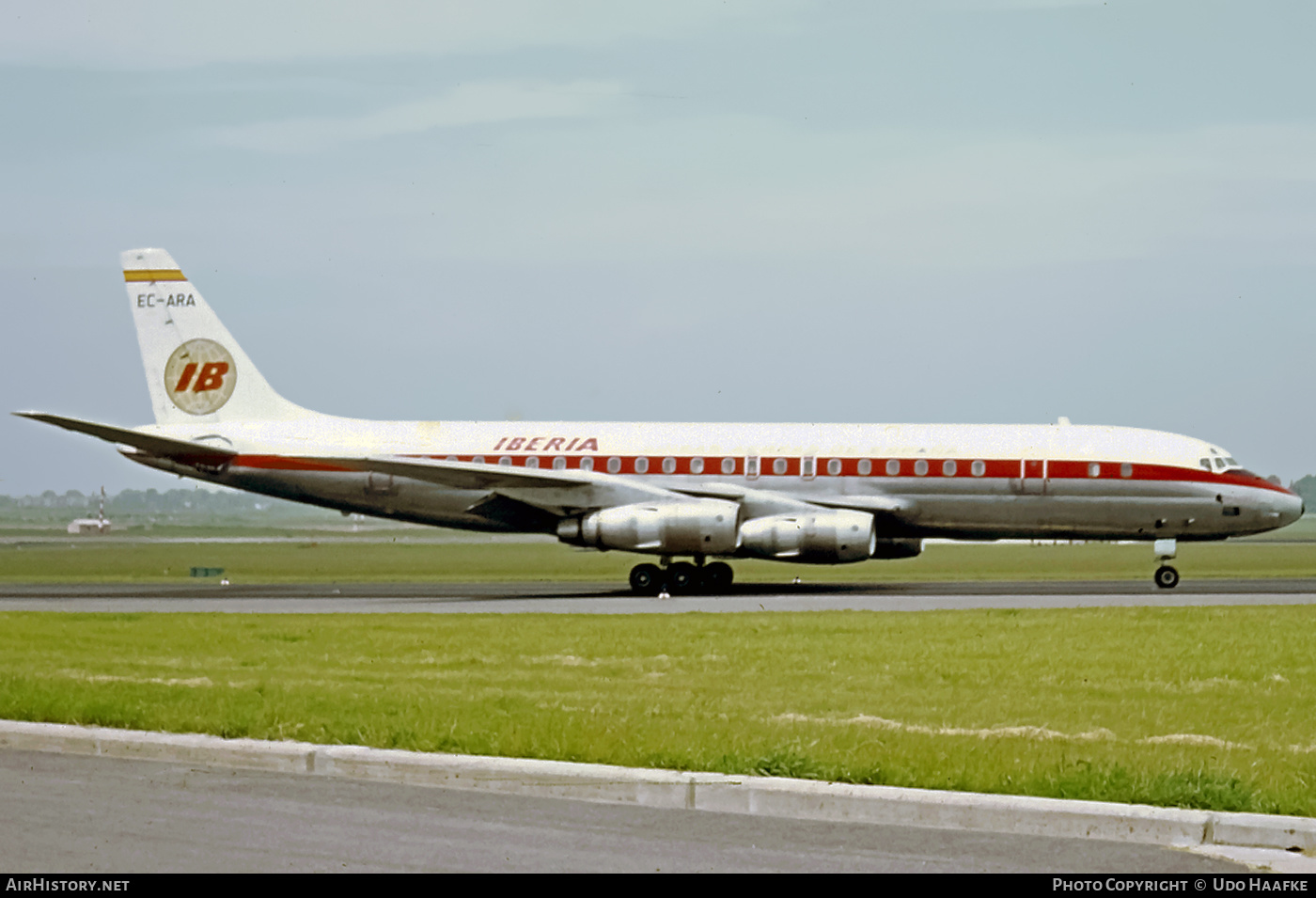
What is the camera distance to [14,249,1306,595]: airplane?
98.0 feet

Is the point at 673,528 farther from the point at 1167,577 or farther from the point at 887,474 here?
the point at 1167,577

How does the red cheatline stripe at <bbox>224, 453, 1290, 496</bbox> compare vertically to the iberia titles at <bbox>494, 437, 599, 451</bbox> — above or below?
below

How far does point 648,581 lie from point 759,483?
306cm

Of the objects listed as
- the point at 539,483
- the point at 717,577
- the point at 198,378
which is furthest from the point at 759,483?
the point at 198,378

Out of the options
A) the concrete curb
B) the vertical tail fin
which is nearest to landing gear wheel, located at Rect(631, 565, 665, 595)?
the vertical tail fin

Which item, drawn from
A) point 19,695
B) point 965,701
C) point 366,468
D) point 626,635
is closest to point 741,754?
point 965,701

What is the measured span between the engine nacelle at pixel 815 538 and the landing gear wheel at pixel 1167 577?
6.03 meters

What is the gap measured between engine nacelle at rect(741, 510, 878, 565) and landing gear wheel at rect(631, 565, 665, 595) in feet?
7.00

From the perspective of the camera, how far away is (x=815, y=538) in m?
29.2

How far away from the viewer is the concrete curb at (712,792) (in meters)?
7.34

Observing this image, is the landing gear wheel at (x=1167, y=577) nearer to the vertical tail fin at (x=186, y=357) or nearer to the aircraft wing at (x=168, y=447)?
the vertical tail fin at (x=186, y=357)

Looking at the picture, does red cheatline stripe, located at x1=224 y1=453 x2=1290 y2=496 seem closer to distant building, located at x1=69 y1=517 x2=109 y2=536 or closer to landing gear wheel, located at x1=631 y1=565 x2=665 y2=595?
landing gear wheel, located at x1=631 y1=565 x2=665 y2=595
